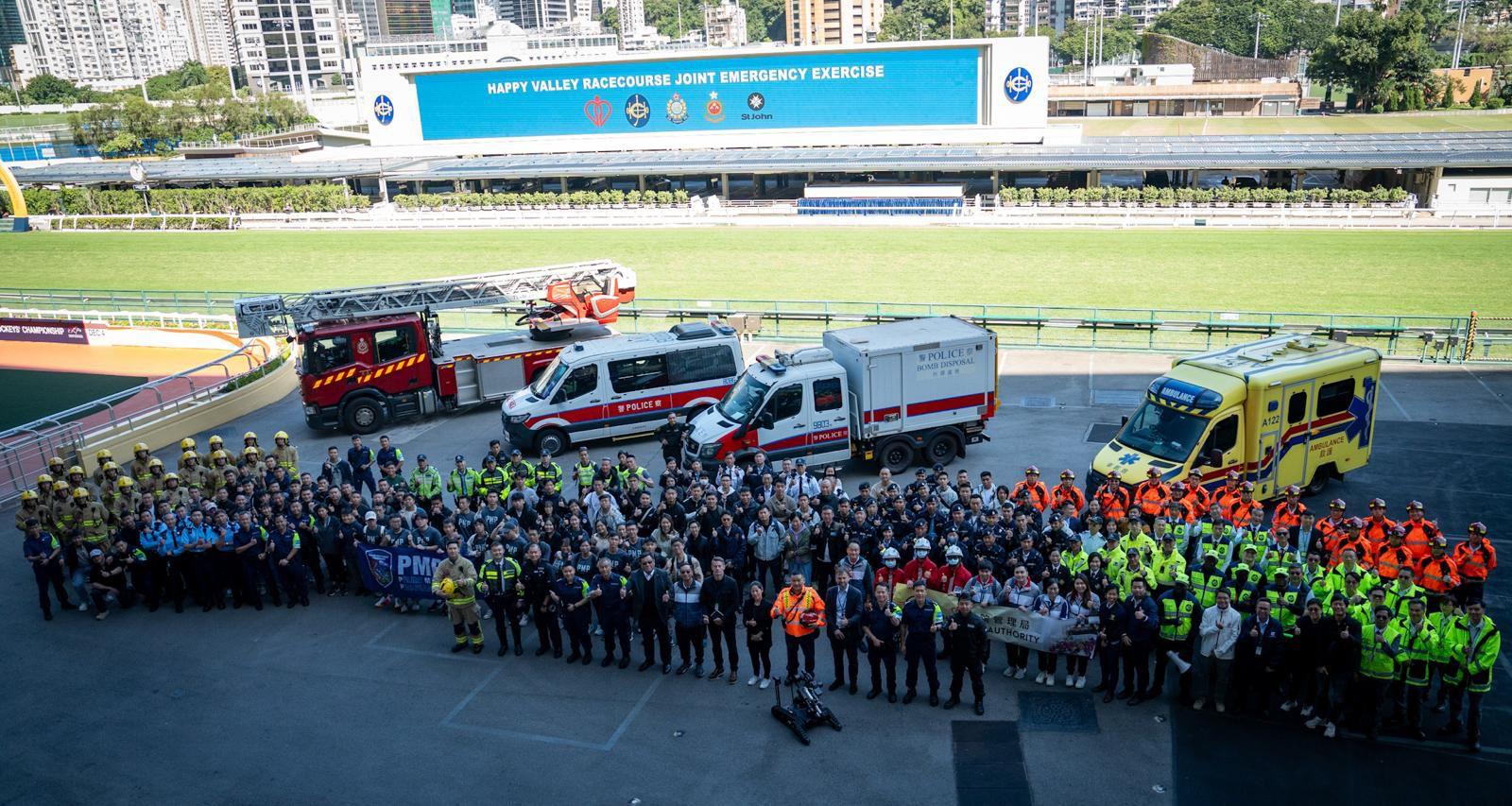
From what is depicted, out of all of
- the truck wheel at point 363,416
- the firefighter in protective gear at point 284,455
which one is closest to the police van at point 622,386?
the truck wheel at point 363,416

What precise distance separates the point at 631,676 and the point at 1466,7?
571 ft

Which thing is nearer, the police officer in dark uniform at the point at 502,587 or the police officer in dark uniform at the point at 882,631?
the police officer in dark uniform at the point at 882,631

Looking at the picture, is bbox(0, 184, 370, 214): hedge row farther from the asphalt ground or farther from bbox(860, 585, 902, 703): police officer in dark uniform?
bbox(860, 585, 902, 703): police officer in dark uniform

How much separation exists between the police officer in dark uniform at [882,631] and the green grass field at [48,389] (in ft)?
71.1

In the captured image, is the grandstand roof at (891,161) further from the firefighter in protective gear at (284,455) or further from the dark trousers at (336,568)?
the dark trousers at (336,568)

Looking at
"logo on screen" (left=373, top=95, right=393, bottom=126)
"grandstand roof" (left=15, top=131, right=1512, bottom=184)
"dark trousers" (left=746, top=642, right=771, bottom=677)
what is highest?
"logo on screen" (left=373, top=95, right=393, bottom=126)

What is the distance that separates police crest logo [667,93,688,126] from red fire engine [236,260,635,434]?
1870 inches

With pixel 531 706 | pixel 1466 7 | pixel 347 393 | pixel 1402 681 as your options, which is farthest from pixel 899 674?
pixel 1466 7

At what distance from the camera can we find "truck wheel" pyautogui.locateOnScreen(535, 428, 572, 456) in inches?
746

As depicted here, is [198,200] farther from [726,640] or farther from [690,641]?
[726,640]

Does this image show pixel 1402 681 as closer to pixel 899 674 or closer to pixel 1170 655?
pixel 1170 655

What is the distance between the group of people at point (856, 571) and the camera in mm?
9836

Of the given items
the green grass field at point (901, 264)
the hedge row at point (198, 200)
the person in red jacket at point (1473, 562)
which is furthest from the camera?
the hedge row at point (198, 200)

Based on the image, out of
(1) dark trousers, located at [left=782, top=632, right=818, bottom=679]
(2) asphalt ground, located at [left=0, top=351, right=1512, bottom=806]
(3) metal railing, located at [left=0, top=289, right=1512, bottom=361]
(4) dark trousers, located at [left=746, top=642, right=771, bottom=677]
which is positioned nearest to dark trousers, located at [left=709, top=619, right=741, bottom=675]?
(4) dark trousers, located at [left=746, top=642, right=771, bottom=677]
